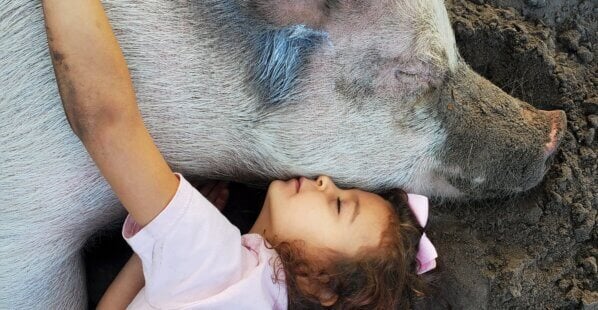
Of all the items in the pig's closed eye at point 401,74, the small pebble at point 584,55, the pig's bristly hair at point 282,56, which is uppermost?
the pig's bristly hair at point 282,56

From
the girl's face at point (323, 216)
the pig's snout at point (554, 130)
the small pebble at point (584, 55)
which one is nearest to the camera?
the girl's face at point (323, 216)

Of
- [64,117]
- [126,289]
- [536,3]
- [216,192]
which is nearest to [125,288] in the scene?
[126,289]

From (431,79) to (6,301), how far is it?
115cm

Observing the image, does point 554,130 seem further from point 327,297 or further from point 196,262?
point 196,262

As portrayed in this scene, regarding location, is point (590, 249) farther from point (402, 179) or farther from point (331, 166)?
point (331, 166)

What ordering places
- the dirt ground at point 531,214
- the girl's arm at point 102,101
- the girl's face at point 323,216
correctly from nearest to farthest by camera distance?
1. the girl's arm at point 102,101
2. the girl's face at point 323,216
3. the dirt ground at point 531,214

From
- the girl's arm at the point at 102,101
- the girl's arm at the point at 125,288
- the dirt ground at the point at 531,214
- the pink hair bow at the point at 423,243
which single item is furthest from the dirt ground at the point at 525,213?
the girl's arm at the point at 102,101

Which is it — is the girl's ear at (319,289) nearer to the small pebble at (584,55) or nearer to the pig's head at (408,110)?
the pig's head at (408,110)

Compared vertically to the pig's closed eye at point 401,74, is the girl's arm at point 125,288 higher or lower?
lower

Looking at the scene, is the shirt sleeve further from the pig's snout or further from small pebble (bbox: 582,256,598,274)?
small pebble (bbox: 582,256,598,274)

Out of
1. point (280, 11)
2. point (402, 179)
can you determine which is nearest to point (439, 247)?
point (402, 179)

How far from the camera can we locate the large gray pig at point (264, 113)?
153 cm

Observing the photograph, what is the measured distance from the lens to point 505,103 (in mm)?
1720

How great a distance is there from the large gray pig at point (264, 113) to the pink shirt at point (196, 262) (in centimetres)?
23
